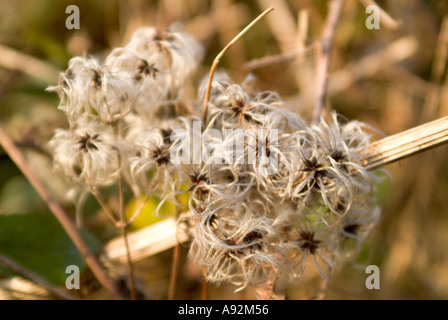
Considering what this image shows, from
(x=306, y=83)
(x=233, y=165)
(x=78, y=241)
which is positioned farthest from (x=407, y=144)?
(x=306, y=83)

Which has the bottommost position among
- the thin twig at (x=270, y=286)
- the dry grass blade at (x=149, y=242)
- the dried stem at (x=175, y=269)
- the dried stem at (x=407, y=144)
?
the thin twig at (x=270, y=286)

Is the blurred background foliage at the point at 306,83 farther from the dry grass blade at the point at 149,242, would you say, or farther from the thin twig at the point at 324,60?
the dry grass blade at the point at 149,242

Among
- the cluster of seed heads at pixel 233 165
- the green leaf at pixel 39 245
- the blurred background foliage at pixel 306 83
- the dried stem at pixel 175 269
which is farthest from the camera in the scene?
the blurred background foliage at pixel 306 83

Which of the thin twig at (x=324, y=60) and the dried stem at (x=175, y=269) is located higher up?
the thin twig at (x=324, y=60)

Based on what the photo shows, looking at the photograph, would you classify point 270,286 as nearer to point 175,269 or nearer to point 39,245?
point 175,269

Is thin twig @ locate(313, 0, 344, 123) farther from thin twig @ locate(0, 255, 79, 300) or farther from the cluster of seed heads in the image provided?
thin twig @ locate(0, 255, 79, 300)

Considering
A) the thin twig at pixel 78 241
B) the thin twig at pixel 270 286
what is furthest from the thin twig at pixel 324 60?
the thin twig at pixel 78 241

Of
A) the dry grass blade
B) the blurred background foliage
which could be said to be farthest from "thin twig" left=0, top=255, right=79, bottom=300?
the blurred background foliage
